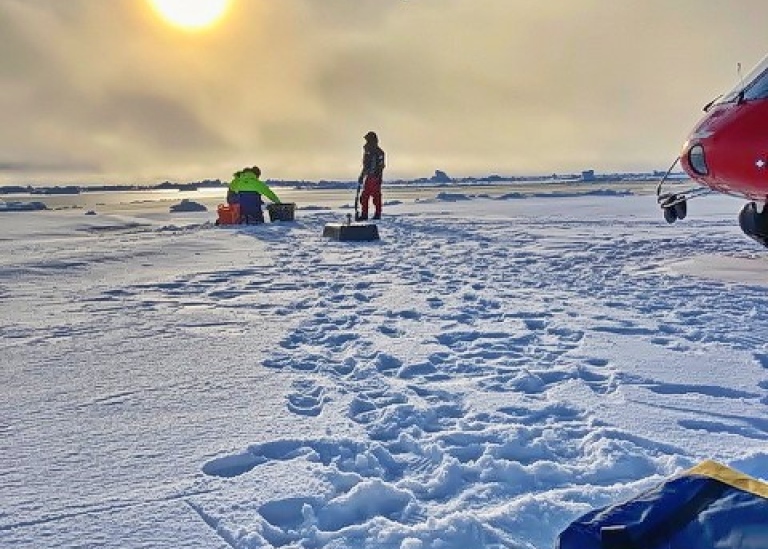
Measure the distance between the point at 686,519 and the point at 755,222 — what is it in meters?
6.42

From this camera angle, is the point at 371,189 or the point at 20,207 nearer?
the point at 371,189

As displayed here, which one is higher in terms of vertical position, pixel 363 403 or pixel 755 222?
pixel 755 222

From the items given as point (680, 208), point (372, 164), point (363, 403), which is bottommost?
point (363, 403)

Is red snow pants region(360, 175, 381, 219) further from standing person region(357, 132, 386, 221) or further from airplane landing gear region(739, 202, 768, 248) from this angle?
airplane landing gear region(739, 202, 768, 248)

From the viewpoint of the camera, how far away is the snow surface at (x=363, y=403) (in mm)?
2031

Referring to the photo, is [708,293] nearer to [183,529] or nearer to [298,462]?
[298,462]

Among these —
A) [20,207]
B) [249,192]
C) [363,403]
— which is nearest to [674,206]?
[363,403]

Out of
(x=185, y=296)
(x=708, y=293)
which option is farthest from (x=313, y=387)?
(x=708, y=293)

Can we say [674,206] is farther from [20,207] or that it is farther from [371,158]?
[20,207]

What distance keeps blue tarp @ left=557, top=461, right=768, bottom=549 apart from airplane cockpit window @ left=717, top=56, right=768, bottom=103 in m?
5.82

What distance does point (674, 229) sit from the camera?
12633mm

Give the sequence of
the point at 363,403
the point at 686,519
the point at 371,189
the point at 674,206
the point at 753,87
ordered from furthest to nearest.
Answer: the point at 371,189 → the point at 674,206 → the point at 753,87 → the point at 363,403 → the point at 686,519

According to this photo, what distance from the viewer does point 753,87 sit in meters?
6.32

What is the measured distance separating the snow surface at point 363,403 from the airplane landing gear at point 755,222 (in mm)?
432
